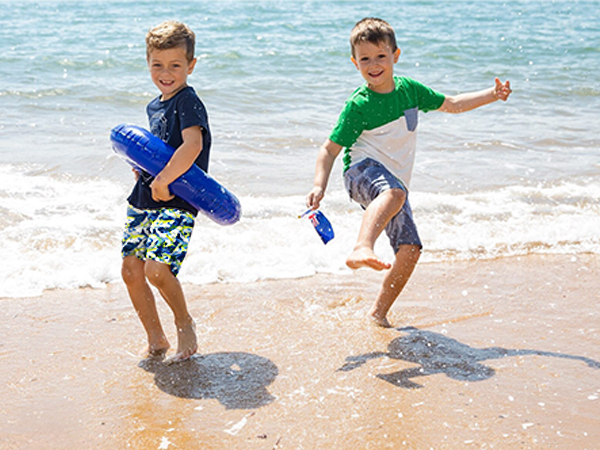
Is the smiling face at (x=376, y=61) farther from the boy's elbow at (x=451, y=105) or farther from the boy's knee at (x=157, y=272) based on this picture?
the boy's knee at (x=157, y=272)

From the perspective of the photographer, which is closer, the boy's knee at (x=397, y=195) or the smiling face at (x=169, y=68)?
the smiling face at (x=169, y=68)

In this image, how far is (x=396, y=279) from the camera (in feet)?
13.2

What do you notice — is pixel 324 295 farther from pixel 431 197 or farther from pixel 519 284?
pixel 431 197

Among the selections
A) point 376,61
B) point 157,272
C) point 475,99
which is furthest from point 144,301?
point 475,99

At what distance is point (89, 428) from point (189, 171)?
124 cm

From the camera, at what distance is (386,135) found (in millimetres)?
3945

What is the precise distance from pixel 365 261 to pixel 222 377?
0.87 metres

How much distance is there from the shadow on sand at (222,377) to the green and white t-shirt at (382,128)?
126cm

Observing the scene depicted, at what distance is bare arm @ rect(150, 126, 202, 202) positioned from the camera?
3.37 metres

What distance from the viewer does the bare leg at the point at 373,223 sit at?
331 centimetres

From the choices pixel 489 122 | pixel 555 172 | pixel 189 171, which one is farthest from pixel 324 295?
pixel 489 122

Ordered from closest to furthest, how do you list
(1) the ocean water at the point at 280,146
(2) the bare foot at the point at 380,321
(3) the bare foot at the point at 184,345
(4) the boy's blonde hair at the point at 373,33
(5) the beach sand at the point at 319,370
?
1. (5) the beach sand at the point at 319,370
2. (3) the bare foot at the point at 184,345
3. (4) the boy's blonde hair at the point at 373,33
4. (2) the bare foot at the point at 380,321
5. (1) the ocean water at the point at 280,146

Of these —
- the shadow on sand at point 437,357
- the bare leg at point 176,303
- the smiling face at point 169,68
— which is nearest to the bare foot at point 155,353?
the bare leg at point 176,303

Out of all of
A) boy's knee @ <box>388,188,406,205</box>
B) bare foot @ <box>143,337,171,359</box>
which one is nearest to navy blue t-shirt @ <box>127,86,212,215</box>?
bare foot @ <box>143,337,171,359</box>
